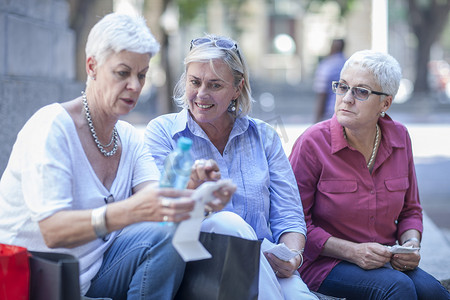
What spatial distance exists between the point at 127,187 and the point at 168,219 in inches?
22.7

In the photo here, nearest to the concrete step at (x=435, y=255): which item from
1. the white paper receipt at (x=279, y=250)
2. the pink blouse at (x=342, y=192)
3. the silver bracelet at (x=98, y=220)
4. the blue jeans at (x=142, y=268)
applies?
the pink blouse at (x=342, y=192)

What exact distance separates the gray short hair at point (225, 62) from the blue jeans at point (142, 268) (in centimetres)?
90

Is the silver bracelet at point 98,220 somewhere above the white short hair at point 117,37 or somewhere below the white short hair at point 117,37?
below

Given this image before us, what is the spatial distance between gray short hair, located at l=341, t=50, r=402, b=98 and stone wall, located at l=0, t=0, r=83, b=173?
242 centimetres

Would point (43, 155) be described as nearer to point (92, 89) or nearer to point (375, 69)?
point (92, 89)

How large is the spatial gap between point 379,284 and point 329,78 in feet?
21.0

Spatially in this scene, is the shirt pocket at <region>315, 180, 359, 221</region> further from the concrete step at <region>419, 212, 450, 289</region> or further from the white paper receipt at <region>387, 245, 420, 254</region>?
the concrete step at <region>419, 212, 450, 289</region>

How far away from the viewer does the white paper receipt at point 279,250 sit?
112 inches

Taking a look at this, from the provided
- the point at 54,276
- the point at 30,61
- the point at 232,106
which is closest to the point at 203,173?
the point at 54,276

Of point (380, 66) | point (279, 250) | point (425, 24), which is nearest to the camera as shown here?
point (279, 250)

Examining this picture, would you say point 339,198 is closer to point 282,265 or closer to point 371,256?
point 371,256

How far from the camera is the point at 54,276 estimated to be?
2.07 meters

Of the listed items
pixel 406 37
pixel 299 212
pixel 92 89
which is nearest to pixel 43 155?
pixel 92 89

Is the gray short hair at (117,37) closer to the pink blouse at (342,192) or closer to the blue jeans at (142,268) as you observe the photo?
the blue jeans at (142,268)
